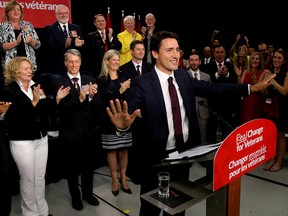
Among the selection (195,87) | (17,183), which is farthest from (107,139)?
(195,87)

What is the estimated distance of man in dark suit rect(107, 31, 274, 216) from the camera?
1846 millimetres

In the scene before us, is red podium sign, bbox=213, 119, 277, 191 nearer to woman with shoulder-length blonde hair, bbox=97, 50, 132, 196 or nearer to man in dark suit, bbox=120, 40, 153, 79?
woman with shoulder-length blonde hair, bbox=97, 50, 132, 196

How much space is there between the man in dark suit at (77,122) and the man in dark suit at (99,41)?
1496mm

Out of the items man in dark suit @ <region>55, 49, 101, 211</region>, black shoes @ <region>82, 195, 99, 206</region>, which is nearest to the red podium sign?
man in dark suit @ <region>55, 49, 101, 211</region>

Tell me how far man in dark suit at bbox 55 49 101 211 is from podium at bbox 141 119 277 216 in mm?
1557

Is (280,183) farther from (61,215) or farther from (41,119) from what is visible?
(41,119)

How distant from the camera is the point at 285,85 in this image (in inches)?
143

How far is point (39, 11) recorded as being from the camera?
461 cm

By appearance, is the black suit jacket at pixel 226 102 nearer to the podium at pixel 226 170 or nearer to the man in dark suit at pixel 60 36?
the man in dark suit at pixel 60 36

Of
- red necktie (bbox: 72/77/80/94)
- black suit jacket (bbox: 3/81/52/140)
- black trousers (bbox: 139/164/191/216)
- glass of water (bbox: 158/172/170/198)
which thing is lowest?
black trousers (bbox: 139/164/191/216)

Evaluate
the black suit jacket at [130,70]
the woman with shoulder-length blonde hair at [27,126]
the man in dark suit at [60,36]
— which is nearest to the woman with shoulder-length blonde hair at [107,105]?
the black suit jacket at [130,70]

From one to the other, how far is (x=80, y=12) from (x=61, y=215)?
4.76 metres

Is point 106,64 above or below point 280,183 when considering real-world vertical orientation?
above

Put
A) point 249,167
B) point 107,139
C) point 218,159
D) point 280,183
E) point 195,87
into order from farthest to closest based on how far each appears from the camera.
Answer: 1. point 280,183
2. point 107,139
3. point 195,87
4. point 249,167
5. point 218,159
